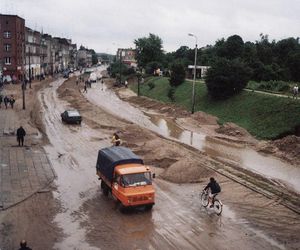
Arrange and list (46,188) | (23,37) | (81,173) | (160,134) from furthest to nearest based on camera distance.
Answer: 1. (23,37)
2. (160,134)
3. (81,173)
4. (46,188)

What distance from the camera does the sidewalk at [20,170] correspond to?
22203mm

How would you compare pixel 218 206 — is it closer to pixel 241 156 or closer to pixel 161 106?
pixel 241 156

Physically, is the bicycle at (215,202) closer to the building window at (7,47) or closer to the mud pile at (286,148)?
the mud pile at (286,148)

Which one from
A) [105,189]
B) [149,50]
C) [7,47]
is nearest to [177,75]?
[7,47]

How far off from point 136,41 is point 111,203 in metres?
102

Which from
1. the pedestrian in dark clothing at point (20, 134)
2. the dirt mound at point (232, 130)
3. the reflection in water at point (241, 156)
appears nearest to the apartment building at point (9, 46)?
the reflection in water at point (241, 156)

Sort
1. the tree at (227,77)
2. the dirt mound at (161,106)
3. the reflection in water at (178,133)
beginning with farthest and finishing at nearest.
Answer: the dirt mound at (161,106) < the tree at (227,77) < the reflection in water at (178,133)

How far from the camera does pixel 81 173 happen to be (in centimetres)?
2708

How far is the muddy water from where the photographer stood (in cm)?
2831

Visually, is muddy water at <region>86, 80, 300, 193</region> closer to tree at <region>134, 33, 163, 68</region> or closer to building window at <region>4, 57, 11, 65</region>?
building window at <region>4, 57, 11, 65</region>

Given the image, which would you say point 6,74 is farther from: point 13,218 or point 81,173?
point 13,218

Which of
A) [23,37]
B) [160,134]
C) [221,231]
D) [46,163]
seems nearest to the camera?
[221,231]

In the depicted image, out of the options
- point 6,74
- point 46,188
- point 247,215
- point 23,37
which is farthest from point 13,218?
point 23,37

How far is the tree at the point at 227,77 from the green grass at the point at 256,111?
51.8 inches
